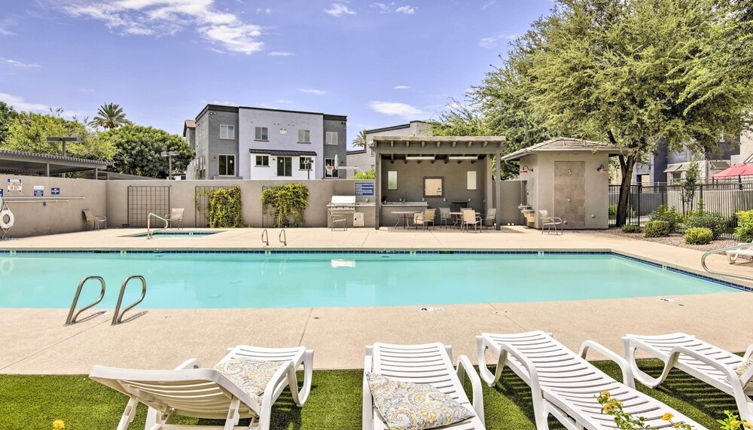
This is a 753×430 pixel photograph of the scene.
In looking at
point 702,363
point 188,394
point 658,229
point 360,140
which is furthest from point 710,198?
point 360,140

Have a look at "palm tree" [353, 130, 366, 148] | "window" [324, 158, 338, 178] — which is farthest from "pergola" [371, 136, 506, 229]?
"palm tree" [353, 130, 366, 148]

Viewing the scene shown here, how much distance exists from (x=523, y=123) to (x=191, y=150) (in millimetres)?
24555

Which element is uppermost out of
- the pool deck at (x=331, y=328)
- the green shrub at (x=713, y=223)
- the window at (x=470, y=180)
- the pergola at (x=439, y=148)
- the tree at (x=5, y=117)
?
the tree at (x=5, y=117)

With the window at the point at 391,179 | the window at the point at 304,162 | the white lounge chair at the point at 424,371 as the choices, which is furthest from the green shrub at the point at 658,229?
the window at the point at 304,162

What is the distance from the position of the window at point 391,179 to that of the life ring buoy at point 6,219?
12739 millimetres

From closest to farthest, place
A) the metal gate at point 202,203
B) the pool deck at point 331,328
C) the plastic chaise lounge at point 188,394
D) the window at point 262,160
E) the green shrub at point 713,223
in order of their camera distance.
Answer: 1. the plastic chaise lounge at point 188,394
2. the pool deck at point 331,328
3. the green shrub at point 713,223
4. the metal gate at point 202,203
5. the window at point 262,160

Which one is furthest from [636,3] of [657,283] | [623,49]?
[657,283]

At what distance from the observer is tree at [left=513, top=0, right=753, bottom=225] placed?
40.7 ft

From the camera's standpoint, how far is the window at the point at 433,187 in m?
18.3

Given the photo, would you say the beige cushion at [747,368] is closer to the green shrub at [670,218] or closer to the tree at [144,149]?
the green shrub at [670,218]

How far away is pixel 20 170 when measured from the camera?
2111cm

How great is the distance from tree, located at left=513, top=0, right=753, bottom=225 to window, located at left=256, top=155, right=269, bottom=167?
20.3m

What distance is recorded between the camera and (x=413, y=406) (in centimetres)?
211

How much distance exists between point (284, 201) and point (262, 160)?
1422cm
